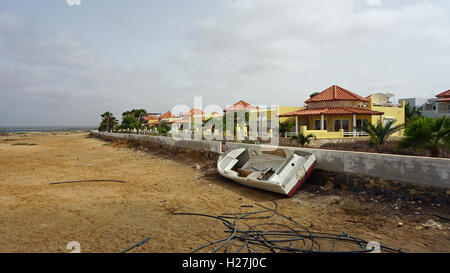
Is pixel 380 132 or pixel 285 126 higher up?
pixel 285 126

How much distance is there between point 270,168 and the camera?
30.8 ft

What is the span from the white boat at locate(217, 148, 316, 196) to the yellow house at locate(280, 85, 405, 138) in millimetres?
15774

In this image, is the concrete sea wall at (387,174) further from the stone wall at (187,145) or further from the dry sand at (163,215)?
the stone wall at (187,145)

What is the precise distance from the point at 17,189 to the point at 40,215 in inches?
152

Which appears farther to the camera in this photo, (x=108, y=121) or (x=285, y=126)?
(x=108, y=121)

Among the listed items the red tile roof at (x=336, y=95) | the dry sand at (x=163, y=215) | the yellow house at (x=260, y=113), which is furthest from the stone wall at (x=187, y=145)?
the red tile roof at (x=336, y=95)

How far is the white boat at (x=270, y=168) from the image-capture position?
7281mm

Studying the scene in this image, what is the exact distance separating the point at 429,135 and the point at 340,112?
17.5 meters

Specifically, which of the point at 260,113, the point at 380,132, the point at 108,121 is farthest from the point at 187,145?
the point at 108,121

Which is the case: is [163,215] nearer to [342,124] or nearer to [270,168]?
[270,168]

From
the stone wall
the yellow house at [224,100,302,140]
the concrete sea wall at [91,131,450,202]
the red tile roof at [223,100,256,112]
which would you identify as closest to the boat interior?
the concrete sea wall at [91,131,450,202]
